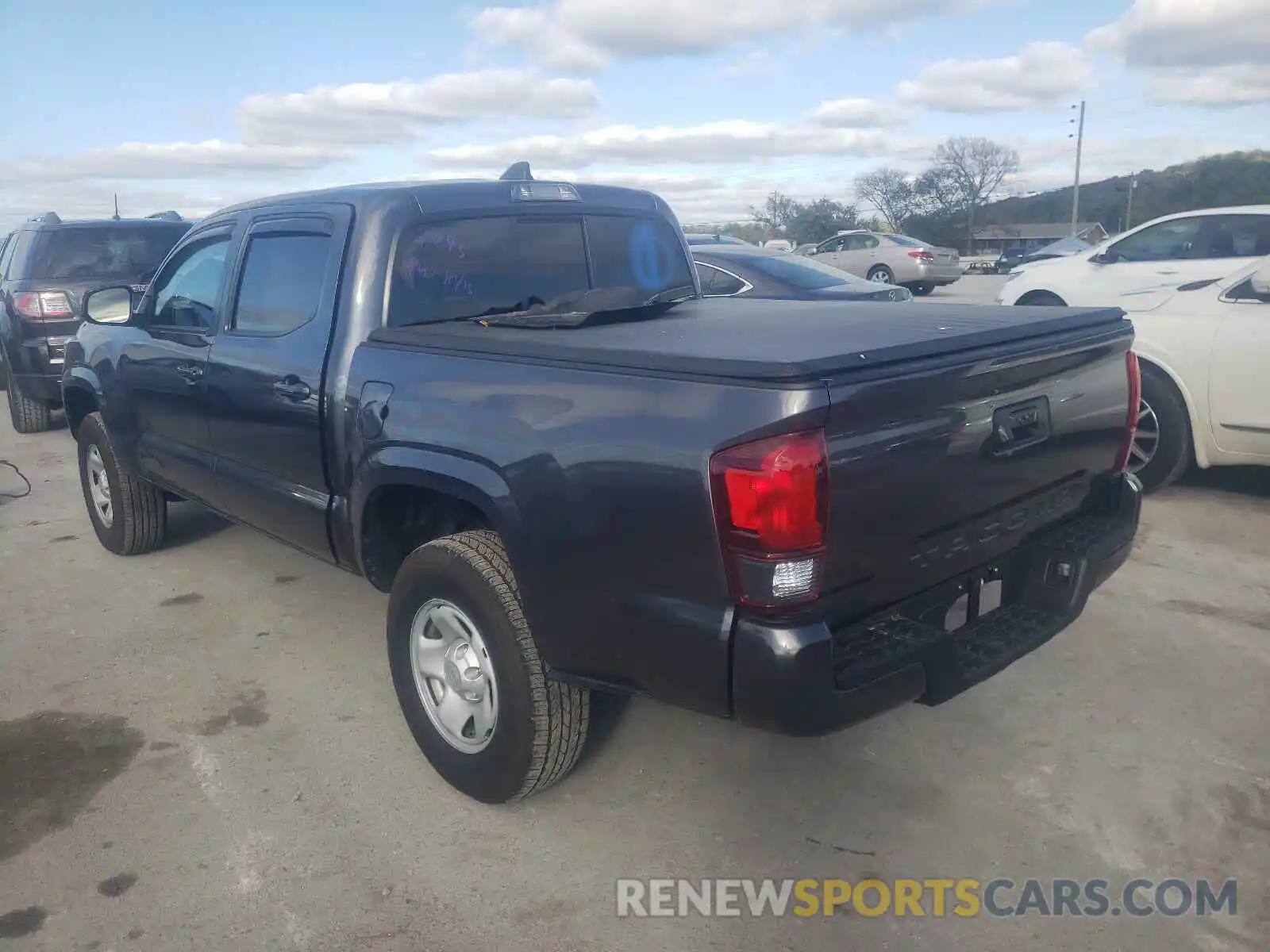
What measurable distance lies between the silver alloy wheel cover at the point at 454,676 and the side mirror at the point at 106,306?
3047 mm

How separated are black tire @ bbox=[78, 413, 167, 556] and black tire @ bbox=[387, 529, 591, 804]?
294 centimetres

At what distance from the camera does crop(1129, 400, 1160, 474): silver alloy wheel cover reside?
600 cm

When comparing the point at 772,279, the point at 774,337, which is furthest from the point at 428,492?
the point at 772,279

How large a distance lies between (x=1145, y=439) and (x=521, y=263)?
4.22 meters

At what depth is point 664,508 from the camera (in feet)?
7.74

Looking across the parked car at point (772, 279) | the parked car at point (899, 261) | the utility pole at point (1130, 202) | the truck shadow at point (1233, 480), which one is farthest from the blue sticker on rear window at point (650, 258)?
the utility pole at point (1130, 202)

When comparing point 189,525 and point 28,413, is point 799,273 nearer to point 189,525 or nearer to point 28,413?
point 189,525

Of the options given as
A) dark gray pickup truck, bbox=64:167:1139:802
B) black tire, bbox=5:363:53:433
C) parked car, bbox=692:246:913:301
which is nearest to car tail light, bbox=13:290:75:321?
black tire, bbox=5:363:53:433

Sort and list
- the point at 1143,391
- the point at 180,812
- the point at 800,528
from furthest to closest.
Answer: the point at 1143,391 → the point at 180,812 → the point at 800,528

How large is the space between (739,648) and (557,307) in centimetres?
189

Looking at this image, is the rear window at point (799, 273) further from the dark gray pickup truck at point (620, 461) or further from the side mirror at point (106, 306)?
the side mirror at point (106, 306)

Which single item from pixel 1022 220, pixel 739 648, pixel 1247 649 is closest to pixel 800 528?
pixel 739 648

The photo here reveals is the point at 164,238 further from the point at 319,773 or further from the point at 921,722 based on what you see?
the point at 921,722

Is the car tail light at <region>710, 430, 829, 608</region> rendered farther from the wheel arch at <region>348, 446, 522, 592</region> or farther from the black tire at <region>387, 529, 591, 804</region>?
the black tire at <region>387, 529, 591, 804</region>
